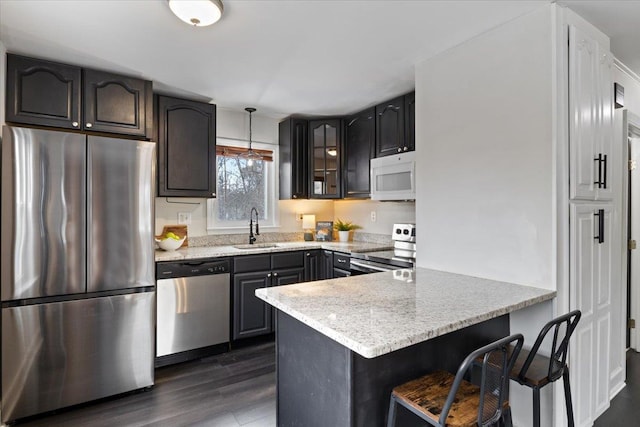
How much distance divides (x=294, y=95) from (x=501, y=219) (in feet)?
6.97

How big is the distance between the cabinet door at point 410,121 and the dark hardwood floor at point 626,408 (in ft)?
7.45

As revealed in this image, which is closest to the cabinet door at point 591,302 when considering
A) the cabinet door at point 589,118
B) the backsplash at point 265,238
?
the cabinet door at point 589,118

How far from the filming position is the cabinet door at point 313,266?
356cm

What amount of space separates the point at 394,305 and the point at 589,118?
5.15 feet

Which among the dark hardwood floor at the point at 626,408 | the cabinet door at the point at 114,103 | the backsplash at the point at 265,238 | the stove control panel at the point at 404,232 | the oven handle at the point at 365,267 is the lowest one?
the dark hardwood floor at the point at 626,408

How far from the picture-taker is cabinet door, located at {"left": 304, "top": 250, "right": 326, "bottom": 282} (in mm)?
3557

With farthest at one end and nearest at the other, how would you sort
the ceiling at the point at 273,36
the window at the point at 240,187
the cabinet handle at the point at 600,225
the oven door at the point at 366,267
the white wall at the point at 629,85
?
the window at the point at 240,187
the oven door at the point at 366,267
the white wall at the point at 629,85
the cabinet handle at the point at 600,225
the ceiling at the point at 273,36

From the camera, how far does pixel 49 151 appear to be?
2160 millimetres

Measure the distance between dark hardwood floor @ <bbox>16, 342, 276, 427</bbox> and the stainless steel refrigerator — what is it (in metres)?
0.09

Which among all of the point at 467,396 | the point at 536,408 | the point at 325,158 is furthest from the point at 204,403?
the point at 325,158

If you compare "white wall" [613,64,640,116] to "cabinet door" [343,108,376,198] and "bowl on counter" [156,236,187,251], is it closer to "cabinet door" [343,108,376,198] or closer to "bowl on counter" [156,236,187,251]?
"cabinet door" [343,108,376,198]

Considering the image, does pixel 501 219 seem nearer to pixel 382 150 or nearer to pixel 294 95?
pixel 382 150

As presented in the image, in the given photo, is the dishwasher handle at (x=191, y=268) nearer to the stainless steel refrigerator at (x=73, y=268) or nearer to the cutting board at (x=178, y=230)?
the stainless steel refrigerator at (x=73, y=268)

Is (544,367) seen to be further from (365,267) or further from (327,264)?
(327,264)
